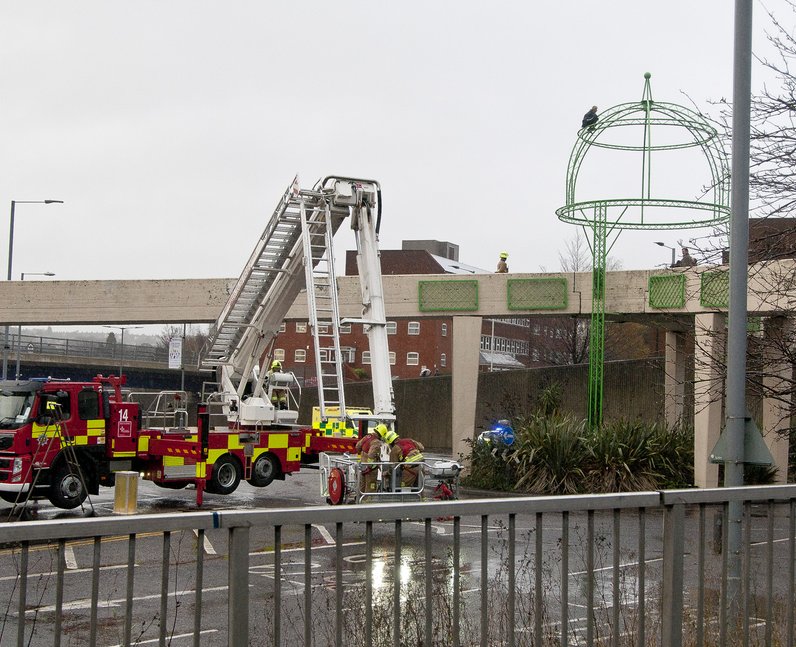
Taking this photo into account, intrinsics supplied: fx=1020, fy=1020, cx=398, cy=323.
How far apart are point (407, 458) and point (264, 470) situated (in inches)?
259

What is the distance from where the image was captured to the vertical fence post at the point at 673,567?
4.93m

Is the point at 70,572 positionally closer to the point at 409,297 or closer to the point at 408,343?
the point at 409,297

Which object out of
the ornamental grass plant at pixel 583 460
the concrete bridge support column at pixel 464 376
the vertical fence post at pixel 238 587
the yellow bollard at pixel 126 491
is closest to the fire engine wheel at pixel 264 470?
the yellow bollard at pixel 126 491

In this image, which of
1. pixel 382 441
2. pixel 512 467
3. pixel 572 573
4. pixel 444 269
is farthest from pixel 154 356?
pixel 572 573

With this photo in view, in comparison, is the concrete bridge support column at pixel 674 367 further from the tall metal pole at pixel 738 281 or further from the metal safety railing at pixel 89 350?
the metal safety railing at pixel 89 350

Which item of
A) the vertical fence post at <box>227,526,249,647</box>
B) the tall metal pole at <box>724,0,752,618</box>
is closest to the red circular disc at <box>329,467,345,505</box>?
the tall metal pole at <box>724,0,752,618</box>

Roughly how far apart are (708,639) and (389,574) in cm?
175

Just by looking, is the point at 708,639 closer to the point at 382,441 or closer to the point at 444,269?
the point at 382,441

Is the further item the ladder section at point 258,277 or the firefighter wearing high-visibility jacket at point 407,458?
the ladder section at point 258,277

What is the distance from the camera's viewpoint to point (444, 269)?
89938mm

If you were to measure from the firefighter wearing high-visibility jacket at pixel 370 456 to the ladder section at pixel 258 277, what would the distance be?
5599 millimetres

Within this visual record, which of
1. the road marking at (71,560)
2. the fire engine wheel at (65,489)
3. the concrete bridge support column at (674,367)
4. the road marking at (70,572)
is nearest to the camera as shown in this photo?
the road marking at (70,572)

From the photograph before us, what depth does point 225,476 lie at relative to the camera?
20.7 m

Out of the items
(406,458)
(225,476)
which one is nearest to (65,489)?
(225,476)
